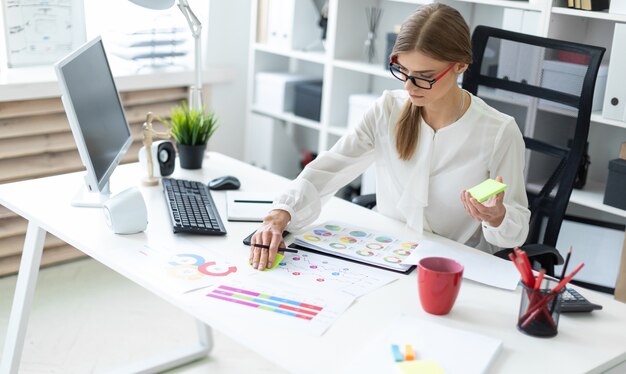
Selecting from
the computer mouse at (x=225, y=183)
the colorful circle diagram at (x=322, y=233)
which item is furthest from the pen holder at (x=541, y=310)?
the computer mouse at (x=225, y=183)

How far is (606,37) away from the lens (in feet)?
10.0

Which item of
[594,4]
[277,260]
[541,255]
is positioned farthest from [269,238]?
[594,4]

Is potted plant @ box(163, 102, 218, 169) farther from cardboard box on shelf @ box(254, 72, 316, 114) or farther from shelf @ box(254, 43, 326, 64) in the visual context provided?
cardboard box on shelf @ box(254, 72, 316, 114)

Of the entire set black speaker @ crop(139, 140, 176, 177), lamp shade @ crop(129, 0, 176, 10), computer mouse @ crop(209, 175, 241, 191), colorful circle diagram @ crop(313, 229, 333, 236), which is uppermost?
lamp shade @ crop(129, 0, 176, 10)

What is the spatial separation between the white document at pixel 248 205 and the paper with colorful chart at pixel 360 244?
18 centimetres

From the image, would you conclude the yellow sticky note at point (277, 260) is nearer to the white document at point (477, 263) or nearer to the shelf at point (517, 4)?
the white document at point (477, 263)

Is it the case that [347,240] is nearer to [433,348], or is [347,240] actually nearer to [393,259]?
[393,259]

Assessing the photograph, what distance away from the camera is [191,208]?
6.93ft

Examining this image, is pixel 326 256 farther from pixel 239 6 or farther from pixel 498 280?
pixel 239 6

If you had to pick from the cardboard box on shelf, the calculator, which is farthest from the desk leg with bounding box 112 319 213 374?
the cardboard box on shelf

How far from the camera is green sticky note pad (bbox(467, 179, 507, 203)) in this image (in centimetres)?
169

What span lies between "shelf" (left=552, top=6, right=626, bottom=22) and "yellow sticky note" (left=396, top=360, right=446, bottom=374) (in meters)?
1.79

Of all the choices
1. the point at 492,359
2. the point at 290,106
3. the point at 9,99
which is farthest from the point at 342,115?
the point at 492,359

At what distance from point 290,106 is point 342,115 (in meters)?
0.34
